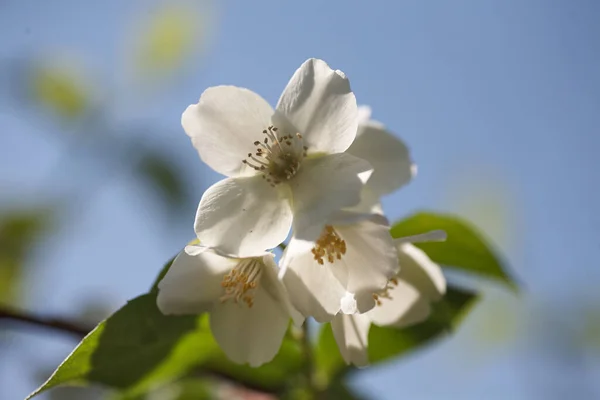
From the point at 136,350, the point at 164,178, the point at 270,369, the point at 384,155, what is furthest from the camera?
the point at 164,178

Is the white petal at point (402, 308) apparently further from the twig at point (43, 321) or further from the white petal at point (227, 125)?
the twig at point (43, 321)

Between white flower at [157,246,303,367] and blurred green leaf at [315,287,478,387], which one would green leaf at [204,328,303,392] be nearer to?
blurred green leaf at [315,287,478,387]

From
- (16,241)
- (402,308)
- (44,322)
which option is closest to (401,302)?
(402,308)

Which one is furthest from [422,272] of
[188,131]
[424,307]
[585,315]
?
[585,315]

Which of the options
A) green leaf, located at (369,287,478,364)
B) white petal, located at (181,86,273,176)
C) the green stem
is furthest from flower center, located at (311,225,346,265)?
green leaf, located at (369,287,478,364)

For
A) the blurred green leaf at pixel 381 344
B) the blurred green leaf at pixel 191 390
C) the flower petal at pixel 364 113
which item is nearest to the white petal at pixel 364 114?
the flower petal at pixel 364 113

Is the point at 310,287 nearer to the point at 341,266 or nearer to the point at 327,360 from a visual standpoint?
the point at 341,266
